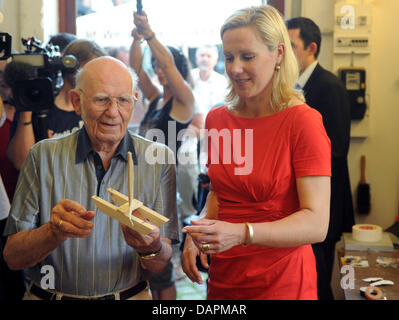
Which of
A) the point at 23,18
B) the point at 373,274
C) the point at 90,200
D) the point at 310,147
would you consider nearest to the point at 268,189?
the point at 310,147

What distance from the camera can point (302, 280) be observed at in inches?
51.0

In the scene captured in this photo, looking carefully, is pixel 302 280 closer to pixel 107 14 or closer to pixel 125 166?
pixel 125 166

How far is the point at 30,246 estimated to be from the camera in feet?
4.37

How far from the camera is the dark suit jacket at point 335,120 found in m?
2.36

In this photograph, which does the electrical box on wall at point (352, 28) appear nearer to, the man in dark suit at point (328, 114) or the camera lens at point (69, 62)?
the man in dark suit at point (328, 114)

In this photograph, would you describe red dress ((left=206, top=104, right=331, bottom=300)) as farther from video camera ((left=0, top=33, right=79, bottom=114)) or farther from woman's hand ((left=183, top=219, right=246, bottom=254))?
video camera ((left=0, top=33, right=79, bottom=114))

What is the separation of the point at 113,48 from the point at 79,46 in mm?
981

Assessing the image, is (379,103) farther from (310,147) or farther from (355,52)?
(310,147)

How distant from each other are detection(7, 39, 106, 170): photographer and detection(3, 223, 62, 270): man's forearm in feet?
2.39

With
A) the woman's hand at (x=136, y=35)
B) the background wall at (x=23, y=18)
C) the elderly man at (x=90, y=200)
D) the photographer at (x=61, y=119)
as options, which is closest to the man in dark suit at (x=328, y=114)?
the woman's hand at (x=136, y=35)

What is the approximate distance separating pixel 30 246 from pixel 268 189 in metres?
0.65

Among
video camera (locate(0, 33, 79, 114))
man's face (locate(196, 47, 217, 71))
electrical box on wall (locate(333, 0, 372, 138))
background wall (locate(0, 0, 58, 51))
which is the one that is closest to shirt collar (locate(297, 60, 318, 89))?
electrical box on wall (locate(333, 0, 372, 138))

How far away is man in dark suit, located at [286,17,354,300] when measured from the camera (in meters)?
2.36

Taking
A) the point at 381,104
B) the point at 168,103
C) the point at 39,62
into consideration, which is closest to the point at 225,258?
the point at 39,62
